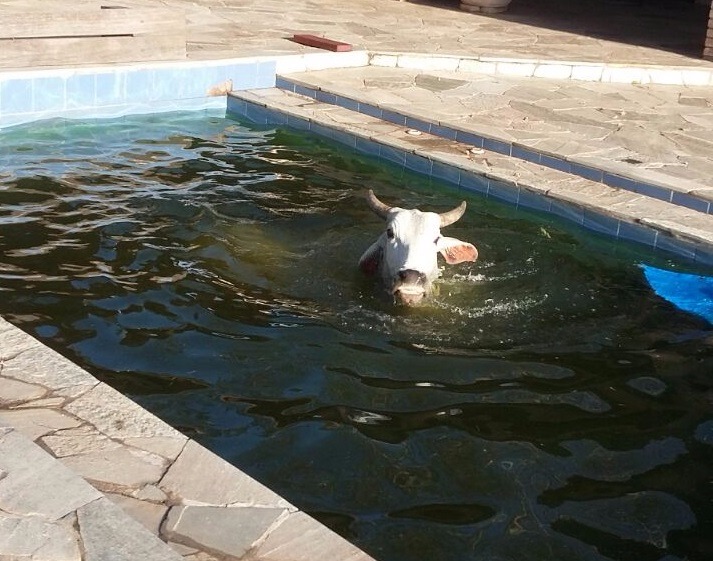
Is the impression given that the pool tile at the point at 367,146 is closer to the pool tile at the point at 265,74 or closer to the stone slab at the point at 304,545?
the pool tile at the point at 265,74

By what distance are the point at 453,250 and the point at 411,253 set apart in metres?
0.45

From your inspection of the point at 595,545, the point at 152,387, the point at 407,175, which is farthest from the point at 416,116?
the point at 595,545

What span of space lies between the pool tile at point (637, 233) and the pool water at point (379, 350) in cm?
11

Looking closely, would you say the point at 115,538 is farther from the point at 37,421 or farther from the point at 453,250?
the point at 453,250

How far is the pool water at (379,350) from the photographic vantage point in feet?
15.8

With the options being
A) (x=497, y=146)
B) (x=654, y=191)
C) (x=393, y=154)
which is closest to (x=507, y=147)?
(x=497, y=146)

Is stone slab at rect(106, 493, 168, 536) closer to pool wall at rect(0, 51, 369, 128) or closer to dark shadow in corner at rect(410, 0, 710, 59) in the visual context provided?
pool wall at rect(0, 51, 369, 128)

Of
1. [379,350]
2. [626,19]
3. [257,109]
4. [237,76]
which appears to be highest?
[626,19]

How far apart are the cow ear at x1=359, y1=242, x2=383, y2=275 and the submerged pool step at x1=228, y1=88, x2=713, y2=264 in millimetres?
2295

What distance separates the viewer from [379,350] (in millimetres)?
6305

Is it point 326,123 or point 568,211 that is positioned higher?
point 326,123

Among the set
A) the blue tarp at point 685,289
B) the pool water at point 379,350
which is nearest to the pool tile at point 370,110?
the pool water at point 379,350

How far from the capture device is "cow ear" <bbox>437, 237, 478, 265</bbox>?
7.24 meters

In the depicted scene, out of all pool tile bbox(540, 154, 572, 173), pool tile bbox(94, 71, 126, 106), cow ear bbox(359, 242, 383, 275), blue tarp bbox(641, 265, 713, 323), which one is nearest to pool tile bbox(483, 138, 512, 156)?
pool tile bbox(540, 154, 572, 173)
